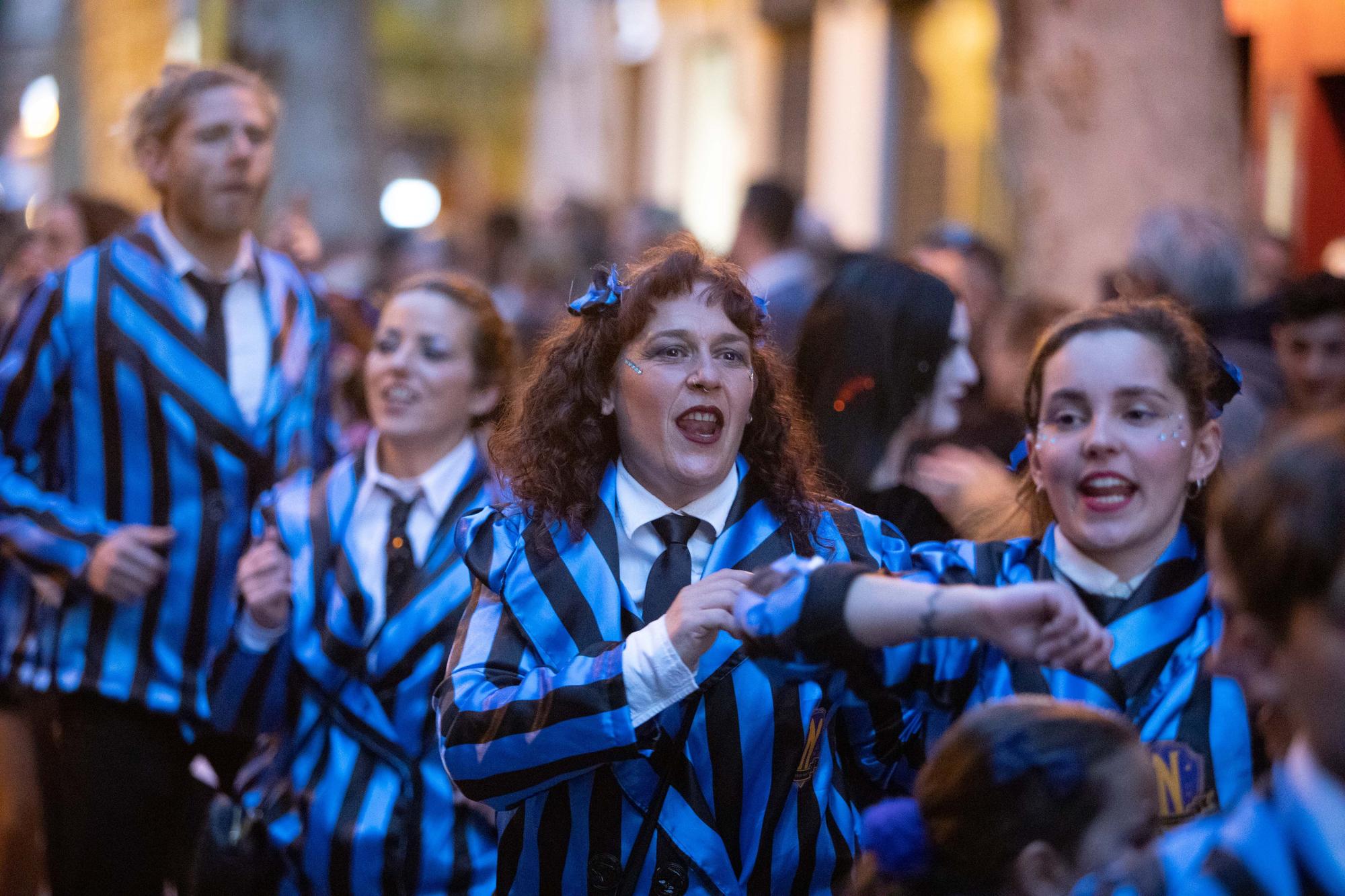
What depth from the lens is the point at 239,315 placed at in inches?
171

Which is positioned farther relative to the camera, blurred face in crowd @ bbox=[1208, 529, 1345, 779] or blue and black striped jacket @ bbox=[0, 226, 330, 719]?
blue and black striped jacket @ bbox=[0, 226, 330, 719]

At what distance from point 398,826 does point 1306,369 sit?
3.14 metres

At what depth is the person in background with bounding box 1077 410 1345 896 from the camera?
59.2 inches

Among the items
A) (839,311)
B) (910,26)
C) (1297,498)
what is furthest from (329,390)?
(910,26)

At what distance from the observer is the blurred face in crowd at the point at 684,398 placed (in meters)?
2.60

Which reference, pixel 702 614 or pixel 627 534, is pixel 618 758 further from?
pixel 627 534

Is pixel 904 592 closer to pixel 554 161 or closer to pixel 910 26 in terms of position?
pixel 910 26

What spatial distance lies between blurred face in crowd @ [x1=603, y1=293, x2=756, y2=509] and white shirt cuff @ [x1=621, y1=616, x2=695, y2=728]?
0.36 meters

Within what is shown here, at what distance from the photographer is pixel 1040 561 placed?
8.64 feet

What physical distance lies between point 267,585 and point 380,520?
0.30m

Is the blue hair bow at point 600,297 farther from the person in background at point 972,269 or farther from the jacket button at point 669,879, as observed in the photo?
the person in background at point 972,269

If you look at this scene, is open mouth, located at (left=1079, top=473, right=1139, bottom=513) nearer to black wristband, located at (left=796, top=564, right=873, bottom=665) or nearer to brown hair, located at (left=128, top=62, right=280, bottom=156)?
black wristband, located at (left=796, top=564, right=873, bottom=665)

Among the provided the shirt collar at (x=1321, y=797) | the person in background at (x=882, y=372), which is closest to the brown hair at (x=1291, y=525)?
the shirt collar at (x=1321, y=797)

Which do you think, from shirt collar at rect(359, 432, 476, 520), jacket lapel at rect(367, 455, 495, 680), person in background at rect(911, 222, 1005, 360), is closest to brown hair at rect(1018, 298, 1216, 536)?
jacket lapel at rect(367, 455, 495, 680)
